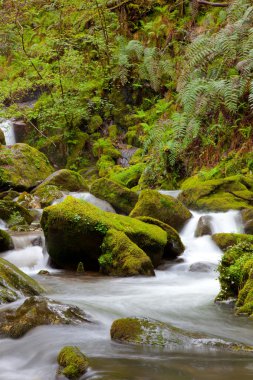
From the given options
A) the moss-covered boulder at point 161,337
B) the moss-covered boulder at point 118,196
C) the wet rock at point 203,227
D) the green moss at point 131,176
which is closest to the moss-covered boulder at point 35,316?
the moss-covered boulder at point 161,337

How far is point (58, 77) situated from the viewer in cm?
1730

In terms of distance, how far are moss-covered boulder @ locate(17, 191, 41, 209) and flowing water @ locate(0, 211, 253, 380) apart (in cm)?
361

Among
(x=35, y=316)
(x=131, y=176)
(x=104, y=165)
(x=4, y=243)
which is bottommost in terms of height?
(x=104, y=165)

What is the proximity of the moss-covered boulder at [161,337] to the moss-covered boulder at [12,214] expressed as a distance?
6.55 m

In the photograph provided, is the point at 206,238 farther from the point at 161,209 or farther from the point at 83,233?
the point at 83,233

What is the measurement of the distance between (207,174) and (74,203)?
4.75 m

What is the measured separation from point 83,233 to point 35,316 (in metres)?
3.24

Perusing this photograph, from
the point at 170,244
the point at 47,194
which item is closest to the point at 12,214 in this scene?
the point at 47,194

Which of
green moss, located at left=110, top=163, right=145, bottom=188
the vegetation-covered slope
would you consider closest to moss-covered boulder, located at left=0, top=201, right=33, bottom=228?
the vegetation-covered slope

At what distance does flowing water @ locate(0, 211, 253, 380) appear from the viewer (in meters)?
3.32

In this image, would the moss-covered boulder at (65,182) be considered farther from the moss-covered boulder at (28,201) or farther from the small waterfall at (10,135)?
the small waterfall at (10,135)

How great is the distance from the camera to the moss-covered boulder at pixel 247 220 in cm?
905

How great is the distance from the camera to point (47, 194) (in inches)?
490

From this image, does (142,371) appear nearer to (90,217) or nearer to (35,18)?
(90,217)
